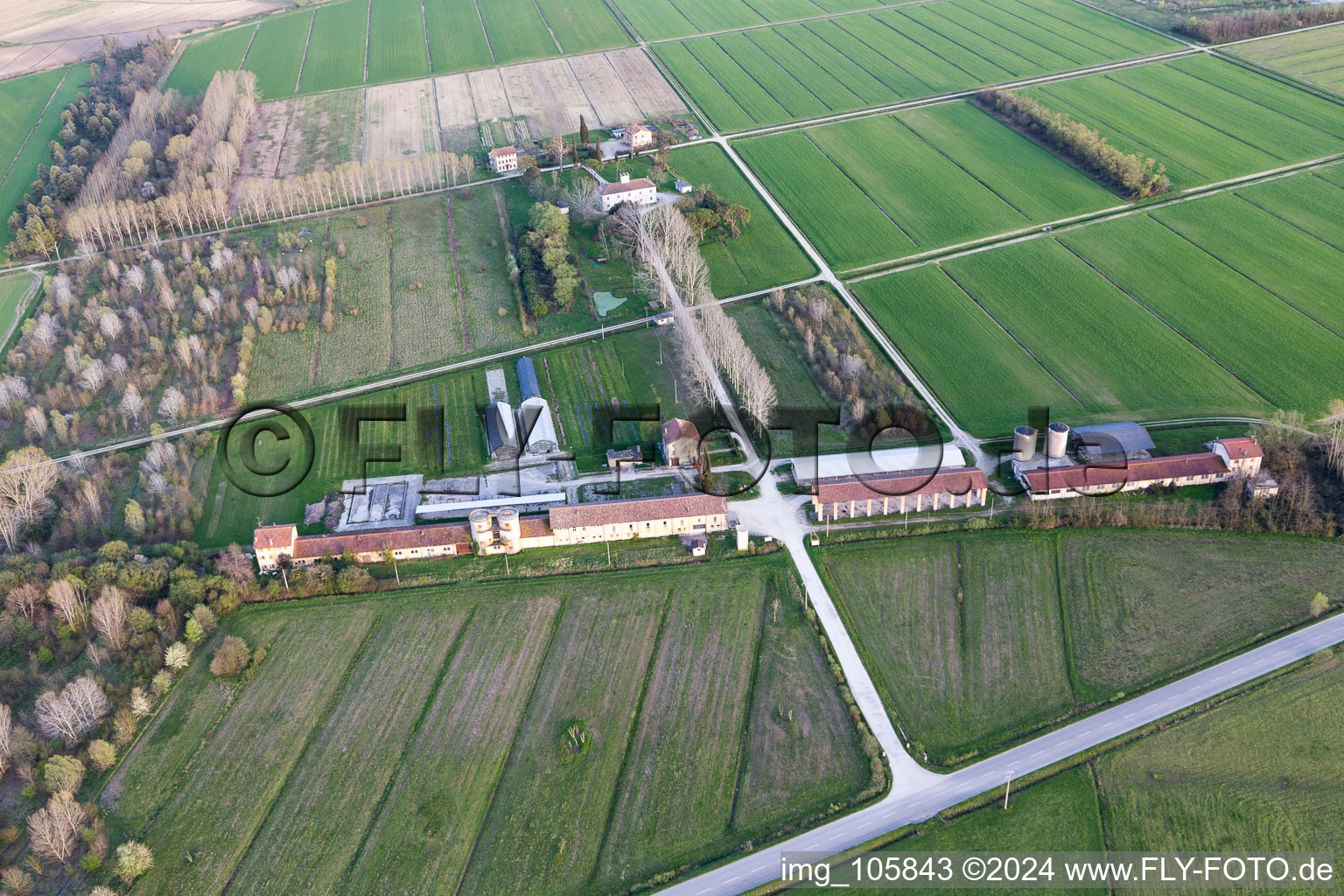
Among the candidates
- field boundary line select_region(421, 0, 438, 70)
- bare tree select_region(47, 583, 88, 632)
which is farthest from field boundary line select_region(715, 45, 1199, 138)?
bare tree select_region(47, 583, 88, 632)

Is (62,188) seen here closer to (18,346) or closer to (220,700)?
(18,346)

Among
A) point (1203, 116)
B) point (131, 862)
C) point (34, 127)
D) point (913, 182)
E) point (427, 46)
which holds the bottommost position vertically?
point (131, 862)

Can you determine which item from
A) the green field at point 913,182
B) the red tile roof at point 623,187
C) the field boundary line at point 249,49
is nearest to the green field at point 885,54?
the green field at point 913,182

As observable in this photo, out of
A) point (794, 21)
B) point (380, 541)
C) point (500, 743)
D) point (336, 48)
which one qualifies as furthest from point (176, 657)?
point (794, 21)

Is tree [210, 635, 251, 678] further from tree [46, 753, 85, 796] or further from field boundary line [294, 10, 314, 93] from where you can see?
field boundary line [294, 10, 314, 93]

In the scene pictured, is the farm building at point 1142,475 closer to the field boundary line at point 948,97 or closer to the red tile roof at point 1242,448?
the red tile roof at point 1242,448

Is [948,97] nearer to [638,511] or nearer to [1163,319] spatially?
[1163,319]

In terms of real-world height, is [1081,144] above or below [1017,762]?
above
